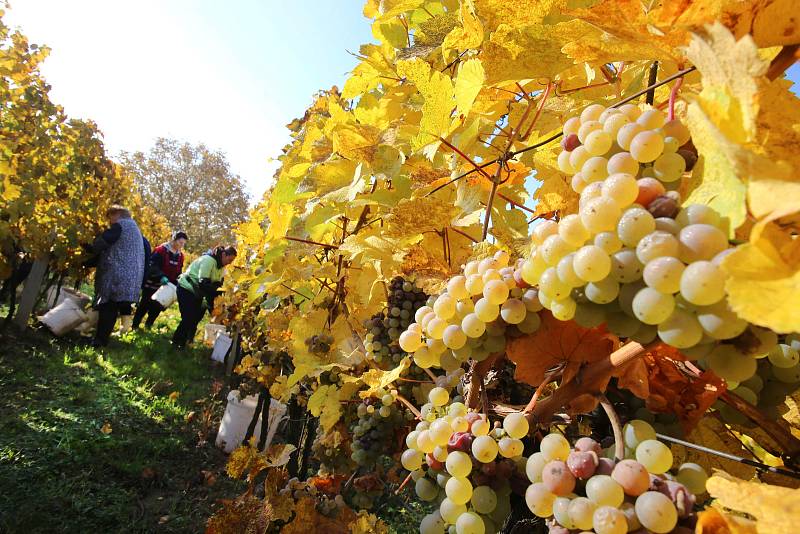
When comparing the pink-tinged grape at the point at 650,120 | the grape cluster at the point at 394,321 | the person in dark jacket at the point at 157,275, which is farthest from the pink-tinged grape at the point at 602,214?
the person in dark jacket at the point at 157,275

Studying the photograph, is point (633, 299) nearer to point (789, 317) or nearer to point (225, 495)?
point (789, 317)

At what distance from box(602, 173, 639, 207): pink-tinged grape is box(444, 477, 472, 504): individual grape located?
1.31 feet

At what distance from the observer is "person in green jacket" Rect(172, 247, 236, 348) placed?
574 cm

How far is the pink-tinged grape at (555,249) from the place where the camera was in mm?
412

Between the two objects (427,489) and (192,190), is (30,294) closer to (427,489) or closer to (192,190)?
(427,489)

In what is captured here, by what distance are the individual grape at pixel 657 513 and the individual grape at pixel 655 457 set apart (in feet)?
0.19

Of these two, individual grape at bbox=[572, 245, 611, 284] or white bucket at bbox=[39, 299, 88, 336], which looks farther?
white bucket at bbox=[39, 299, 88, 336]

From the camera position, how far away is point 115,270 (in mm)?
4930

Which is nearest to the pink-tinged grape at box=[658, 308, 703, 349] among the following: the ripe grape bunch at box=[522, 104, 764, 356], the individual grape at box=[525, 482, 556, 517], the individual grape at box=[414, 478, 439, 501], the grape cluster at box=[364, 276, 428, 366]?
the ripe grape bunch at box=[522, 104, 764, 356]

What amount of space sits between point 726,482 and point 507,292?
258 millimetres

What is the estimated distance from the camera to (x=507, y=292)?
20.5 inches

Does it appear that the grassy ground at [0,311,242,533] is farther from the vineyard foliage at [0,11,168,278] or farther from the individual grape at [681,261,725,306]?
the individual grape at [681,261,725,306]

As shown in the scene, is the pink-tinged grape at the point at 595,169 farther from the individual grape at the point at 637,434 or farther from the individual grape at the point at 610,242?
the individual grape at the point at 637,434

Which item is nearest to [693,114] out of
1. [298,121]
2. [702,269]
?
[702,269]
